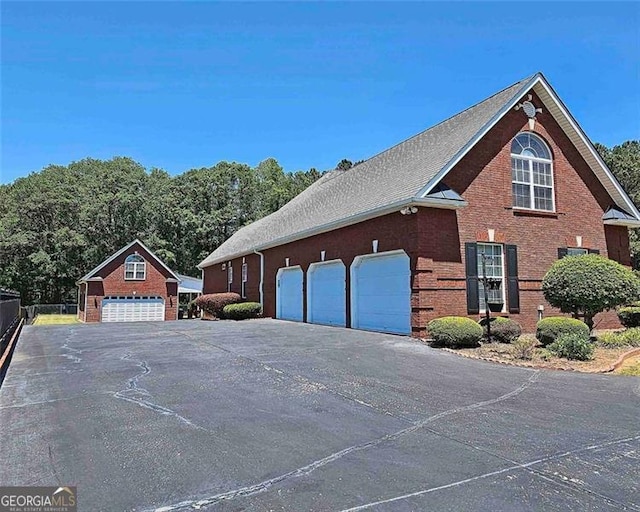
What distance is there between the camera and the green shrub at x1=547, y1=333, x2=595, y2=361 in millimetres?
10109

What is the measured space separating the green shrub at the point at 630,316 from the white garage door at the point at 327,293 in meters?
9.45

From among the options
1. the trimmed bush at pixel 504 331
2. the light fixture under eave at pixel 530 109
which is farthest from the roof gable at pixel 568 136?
the trimmed bush at pixel 504 331

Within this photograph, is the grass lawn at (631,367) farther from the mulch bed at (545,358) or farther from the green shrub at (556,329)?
the green shrub at (556,329)

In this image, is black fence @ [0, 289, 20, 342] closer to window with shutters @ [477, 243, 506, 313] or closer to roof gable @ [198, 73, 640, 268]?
roof gable @ [198, 73, 640, 268]

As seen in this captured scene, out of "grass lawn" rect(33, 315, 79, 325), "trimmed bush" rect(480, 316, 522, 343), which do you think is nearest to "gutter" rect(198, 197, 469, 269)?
"trimmed bush" rect(480, 316, 522, 343)

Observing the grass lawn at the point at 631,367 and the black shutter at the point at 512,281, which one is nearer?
the grass lawn at the point at 631,367

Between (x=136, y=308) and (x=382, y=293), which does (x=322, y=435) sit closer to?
(x=382, y=293)

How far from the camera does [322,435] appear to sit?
5.22 meters

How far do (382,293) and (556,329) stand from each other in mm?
5452

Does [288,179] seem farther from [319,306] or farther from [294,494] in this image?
[294,494]

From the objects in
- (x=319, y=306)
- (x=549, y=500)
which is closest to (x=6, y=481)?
(x=549, y=500)

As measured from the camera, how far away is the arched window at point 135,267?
37594 millimetres

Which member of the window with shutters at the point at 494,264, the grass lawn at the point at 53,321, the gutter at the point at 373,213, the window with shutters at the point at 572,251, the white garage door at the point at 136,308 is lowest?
the grass lawn at the point at 53,321

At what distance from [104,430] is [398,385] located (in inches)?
171
